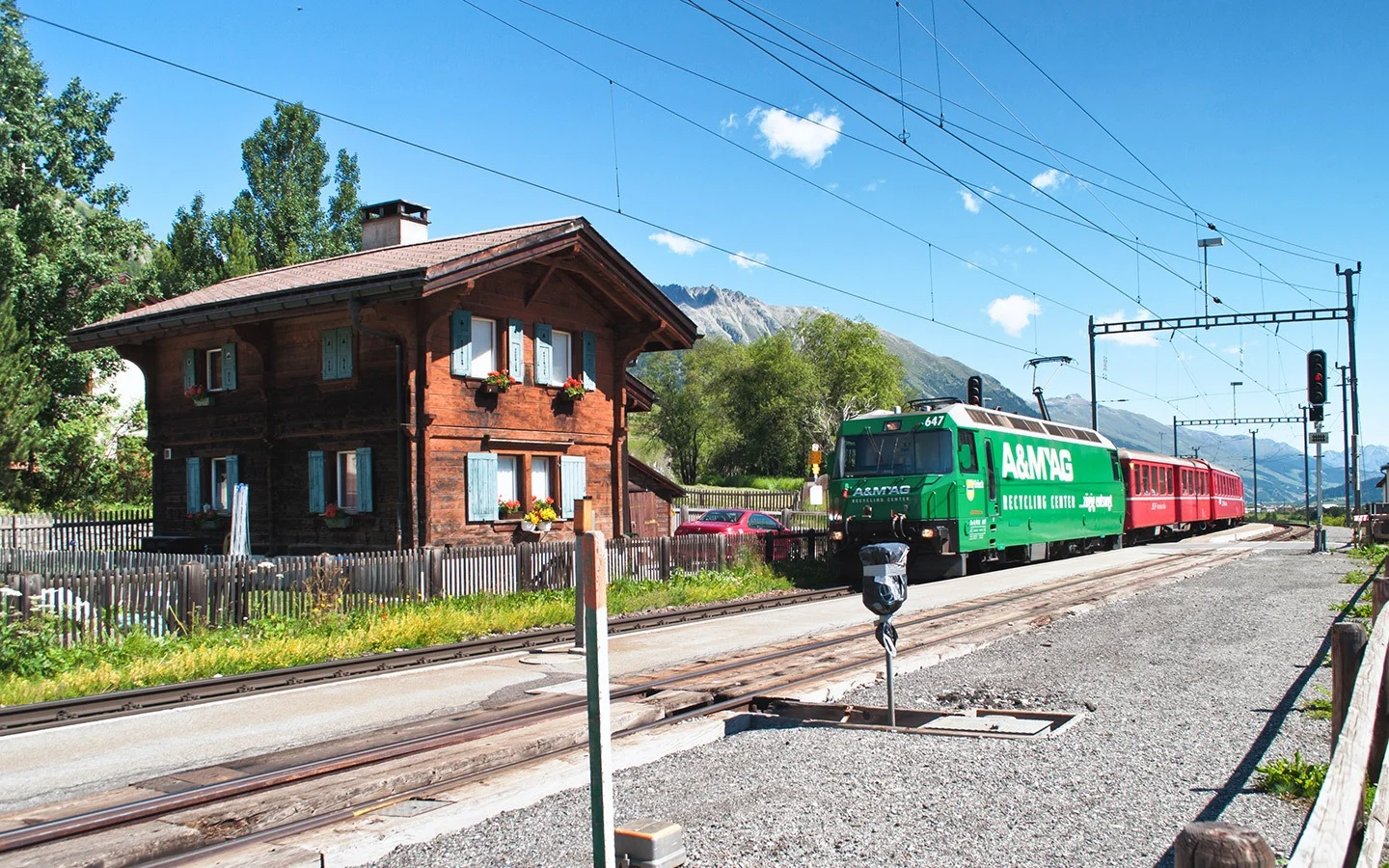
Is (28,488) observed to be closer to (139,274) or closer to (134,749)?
(139,274)

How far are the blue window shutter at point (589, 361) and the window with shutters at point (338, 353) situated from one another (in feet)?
16.8

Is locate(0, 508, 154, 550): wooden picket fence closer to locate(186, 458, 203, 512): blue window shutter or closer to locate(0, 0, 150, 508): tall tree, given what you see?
locate(186, 458, 203, 512): blue window shutter

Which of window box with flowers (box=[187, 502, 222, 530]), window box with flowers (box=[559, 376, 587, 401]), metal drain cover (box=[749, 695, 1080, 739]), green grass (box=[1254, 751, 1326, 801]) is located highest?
window box with flowers (box=[559, 376, 587, 401])

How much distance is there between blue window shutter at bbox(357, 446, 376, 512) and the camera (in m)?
21.6

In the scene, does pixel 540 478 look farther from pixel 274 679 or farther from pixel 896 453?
pixel 274 679

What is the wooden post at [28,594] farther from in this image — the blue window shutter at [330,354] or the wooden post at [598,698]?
the wooden post at [598,698]

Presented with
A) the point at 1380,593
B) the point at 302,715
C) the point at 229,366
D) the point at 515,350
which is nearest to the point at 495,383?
the point at 515,350

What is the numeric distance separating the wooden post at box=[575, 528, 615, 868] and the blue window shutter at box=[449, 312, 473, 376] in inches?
687

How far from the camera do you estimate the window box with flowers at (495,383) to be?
2211cm

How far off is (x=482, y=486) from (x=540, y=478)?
6.83 ft

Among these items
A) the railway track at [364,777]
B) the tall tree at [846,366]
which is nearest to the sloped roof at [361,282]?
the railway track at [364,777]

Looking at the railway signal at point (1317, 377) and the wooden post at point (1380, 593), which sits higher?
the railway signal at point (1317, 377)

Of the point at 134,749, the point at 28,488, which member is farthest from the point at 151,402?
the point at 134,749

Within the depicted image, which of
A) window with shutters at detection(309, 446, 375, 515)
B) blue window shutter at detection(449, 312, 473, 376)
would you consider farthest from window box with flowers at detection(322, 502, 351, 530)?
blue window shutter at detection(449, 312, 473, 376)
